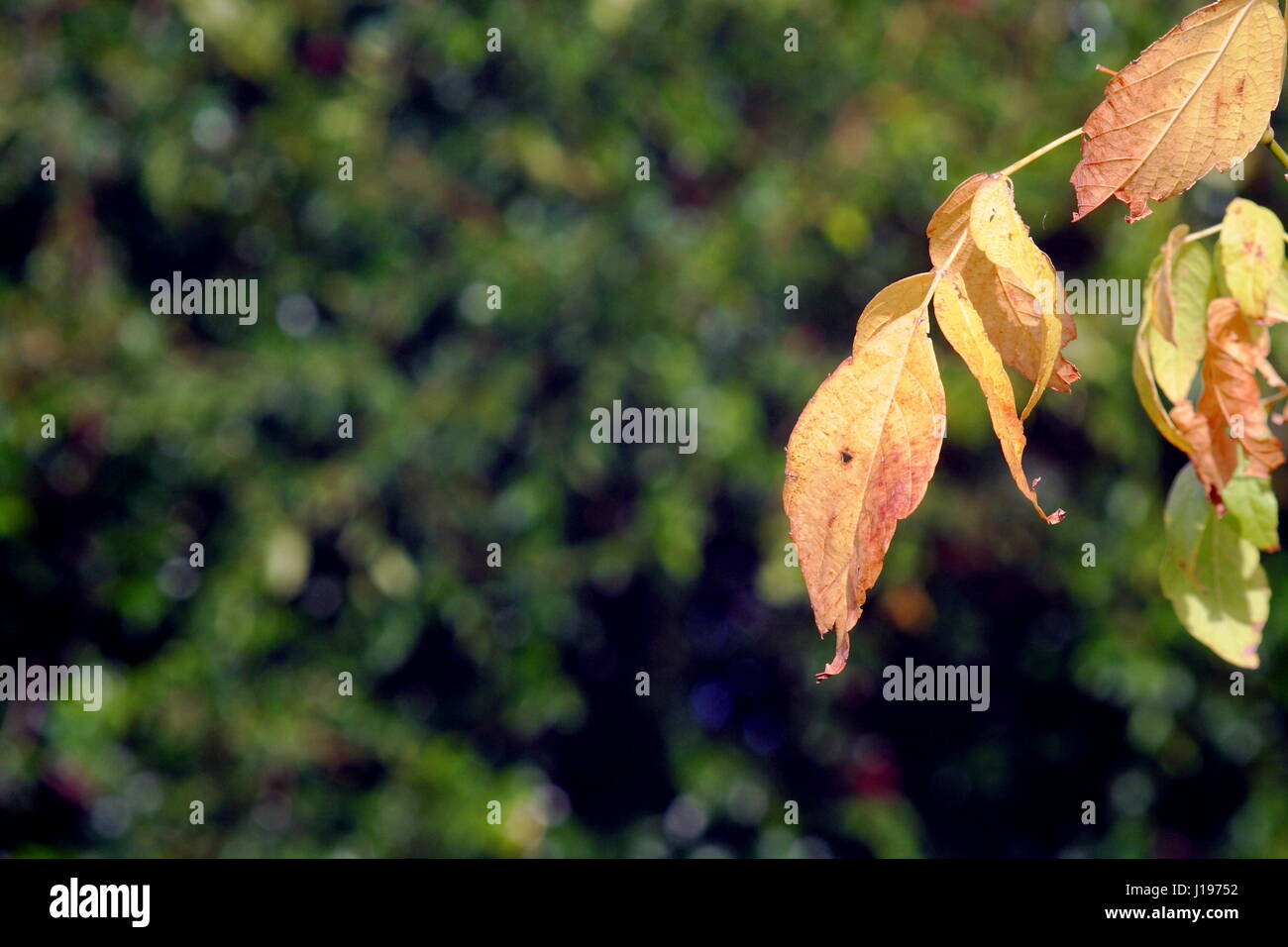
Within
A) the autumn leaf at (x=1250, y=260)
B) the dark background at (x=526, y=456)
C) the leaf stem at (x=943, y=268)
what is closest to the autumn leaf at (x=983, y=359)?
the leaf stem at (x=943, y=268)

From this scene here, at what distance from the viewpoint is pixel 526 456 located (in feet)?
5.83

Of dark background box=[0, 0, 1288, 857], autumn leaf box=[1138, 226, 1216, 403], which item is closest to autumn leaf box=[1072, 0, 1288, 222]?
autumn leaf box=[1138, 226, 1216, 403]

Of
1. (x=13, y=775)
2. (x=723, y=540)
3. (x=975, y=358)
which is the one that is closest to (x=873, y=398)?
(x=975, y=358)

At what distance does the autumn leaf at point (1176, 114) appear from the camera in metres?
0.66

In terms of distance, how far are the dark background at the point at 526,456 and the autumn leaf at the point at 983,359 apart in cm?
105

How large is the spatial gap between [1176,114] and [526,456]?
124 centimetres

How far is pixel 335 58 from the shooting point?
1.84m

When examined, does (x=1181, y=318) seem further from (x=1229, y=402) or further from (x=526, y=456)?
(x=526, y=456)

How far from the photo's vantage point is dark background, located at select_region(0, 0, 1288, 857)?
1739 millimetres

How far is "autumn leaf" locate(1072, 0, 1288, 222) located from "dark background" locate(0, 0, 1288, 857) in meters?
1.04

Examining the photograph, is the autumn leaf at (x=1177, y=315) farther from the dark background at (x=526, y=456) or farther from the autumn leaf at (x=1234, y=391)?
the dark background at (x=526, y=456)

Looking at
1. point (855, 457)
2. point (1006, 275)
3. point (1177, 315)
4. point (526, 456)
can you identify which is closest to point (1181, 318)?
point (1177, 315)
